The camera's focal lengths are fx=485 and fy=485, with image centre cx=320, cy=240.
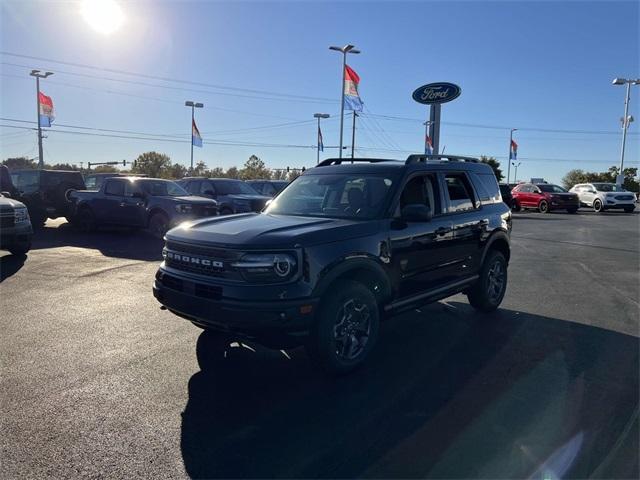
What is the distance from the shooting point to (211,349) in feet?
15.8

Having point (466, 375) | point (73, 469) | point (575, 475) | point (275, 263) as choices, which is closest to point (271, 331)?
point (275, 263)

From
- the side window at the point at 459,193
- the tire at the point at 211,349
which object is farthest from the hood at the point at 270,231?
the side window at the point at 459,193

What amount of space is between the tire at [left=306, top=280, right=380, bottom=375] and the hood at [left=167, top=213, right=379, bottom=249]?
1.53ft

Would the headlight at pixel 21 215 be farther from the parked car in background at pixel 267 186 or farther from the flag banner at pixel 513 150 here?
the flag banner at pixel 513 150

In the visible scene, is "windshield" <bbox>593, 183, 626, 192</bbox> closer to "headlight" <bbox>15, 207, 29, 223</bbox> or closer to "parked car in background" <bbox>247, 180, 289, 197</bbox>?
"parked car in background" <bbox>247, 180, 289, 197</bbox>

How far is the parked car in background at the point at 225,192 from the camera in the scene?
16.1 meters

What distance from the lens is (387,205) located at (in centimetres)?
471

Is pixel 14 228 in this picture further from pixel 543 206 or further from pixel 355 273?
pixel 543 206

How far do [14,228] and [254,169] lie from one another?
2728 inches

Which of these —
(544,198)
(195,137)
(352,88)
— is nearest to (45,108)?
(195,137)

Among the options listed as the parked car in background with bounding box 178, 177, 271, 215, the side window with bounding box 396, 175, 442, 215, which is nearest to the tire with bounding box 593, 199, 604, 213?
the parked car in background with bounding box 178, 177, 271, 215

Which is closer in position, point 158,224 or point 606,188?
point 158,224

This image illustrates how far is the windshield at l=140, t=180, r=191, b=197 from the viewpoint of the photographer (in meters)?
13.9

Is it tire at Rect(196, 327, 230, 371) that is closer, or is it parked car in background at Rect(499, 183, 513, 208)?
tire at Rect(196, 327, 230, 371)
